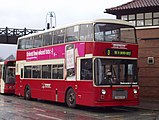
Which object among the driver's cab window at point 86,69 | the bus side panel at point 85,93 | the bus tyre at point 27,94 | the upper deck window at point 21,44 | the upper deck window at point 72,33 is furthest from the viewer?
the upper deck window at point 21,44

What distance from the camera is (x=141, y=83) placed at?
23.6 m

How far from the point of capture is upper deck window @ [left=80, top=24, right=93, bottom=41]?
54.5 ft

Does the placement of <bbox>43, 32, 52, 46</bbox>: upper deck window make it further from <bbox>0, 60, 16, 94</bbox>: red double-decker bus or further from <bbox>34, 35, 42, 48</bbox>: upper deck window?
<bbox>0, 60, 16, 94</bbox>: red double-decker bus

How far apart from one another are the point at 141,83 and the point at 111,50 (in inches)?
304

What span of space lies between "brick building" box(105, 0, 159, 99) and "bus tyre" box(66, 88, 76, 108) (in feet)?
22.3

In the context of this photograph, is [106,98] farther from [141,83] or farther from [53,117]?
[141,83]

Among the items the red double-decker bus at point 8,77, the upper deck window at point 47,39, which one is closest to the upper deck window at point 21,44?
the upper deck window at point 47,39

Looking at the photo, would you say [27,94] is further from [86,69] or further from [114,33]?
[114,33]

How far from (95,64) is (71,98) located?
281 centimetres

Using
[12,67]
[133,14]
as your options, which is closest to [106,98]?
[133,14]

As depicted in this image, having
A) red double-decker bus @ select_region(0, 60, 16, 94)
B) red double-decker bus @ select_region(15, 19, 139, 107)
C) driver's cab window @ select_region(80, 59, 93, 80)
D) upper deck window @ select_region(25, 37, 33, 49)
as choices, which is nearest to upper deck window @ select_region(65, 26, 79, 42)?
red double-decker bus @ select_region(15, 19, 139, 107)

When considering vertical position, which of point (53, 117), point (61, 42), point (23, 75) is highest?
point (61, 42)

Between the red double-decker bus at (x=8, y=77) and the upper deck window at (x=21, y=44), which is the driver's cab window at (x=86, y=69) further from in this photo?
the red double-decker bus at (x=8, y=77)

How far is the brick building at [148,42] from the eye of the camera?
75.2ft
